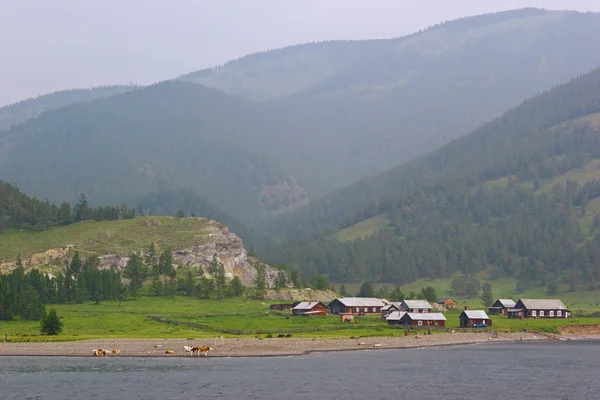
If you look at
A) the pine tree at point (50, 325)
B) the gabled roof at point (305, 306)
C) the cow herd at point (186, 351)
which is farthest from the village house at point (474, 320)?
the pine tree at point (50, 325)

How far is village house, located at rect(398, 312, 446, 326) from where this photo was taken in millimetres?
175375

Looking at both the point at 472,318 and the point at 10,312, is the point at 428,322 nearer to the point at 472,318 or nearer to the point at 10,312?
the point at 472,318

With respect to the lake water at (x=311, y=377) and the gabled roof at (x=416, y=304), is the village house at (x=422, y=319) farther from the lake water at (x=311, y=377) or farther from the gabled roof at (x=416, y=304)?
the lake water at (x=311, y=377)

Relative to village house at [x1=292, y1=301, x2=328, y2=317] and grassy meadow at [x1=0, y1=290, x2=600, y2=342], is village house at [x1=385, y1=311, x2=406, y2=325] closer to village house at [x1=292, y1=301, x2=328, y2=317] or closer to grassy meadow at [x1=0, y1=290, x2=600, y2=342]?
grassy meadow at [x1=0, y1=290, x2=600, y2=342]

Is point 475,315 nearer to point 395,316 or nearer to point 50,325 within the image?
point 395,316

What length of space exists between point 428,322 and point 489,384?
77.1 m

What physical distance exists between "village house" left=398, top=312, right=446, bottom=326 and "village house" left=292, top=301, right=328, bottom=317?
22511 millimetres

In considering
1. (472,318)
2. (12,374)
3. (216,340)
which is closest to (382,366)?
(216,340)

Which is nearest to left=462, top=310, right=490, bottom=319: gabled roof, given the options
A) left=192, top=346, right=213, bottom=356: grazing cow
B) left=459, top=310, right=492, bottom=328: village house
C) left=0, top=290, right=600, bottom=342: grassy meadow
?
left=459, top=310, right=492, bottom=328: village house

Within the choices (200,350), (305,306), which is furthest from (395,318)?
(200,350)

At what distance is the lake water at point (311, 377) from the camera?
299 ft

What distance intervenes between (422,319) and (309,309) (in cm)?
2792

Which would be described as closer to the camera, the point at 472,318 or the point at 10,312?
the point at 10,312

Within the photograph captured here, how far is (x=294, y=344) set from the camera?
137375 mm
